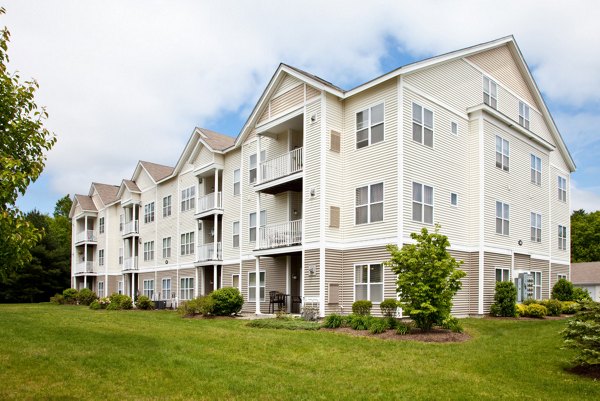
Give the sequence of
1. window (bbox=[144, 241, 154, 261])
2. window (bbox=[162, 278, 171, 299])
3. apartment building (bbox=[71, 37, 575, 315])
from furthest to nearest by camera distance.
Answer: window (bbox=[144, 241, 154, 261])
window (bbox=[162, 278, 171, 299])
apartment building (bbox=[71, 37, 575, 315])

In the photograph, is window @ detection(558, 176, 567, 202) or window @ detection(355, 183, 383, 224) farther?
window @ detection(558, 176, 567, 202)

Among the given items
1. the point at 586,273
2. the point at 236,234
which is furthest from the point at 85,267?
the point at 586,273

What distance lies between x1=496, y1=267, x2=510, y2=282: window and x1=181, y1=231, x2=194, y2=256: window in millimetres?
19372

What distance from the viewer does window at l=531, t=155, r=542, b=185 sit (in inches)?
1107

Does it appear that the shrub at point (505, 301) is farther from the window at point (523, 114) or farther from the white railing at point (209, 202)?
the white railing at point (209, 202)

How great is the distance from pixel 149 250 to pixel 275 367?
3191 cm

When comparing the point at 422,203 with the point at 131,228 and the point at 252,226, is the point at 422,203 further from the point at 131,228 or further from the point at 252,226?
the point at 131,228

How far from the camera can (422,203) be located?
21438 millimetres

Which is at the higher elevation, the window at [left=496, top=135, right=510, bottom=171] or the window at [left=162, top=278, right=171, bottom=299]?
the window at [left=496, top=135, right=510, bottom=171]

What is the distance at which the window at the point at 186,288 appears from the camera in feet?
115

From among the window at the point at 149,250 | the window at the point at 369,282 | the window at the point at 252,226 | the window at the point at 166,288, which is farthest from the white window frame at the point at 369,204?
the window at the point at 149,250

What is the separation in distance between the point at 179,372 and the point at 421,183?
13655 millimetres

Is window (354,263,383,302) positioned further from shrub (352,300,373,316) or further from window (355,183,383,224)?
window (355,183,383,224)

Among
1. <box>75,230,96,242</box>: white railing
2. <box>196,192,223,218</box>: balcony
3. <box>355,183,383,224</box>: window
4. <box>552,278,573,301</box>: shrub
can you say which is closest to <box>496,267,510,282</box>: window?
<box>552,278,573,301</box>: shrub
